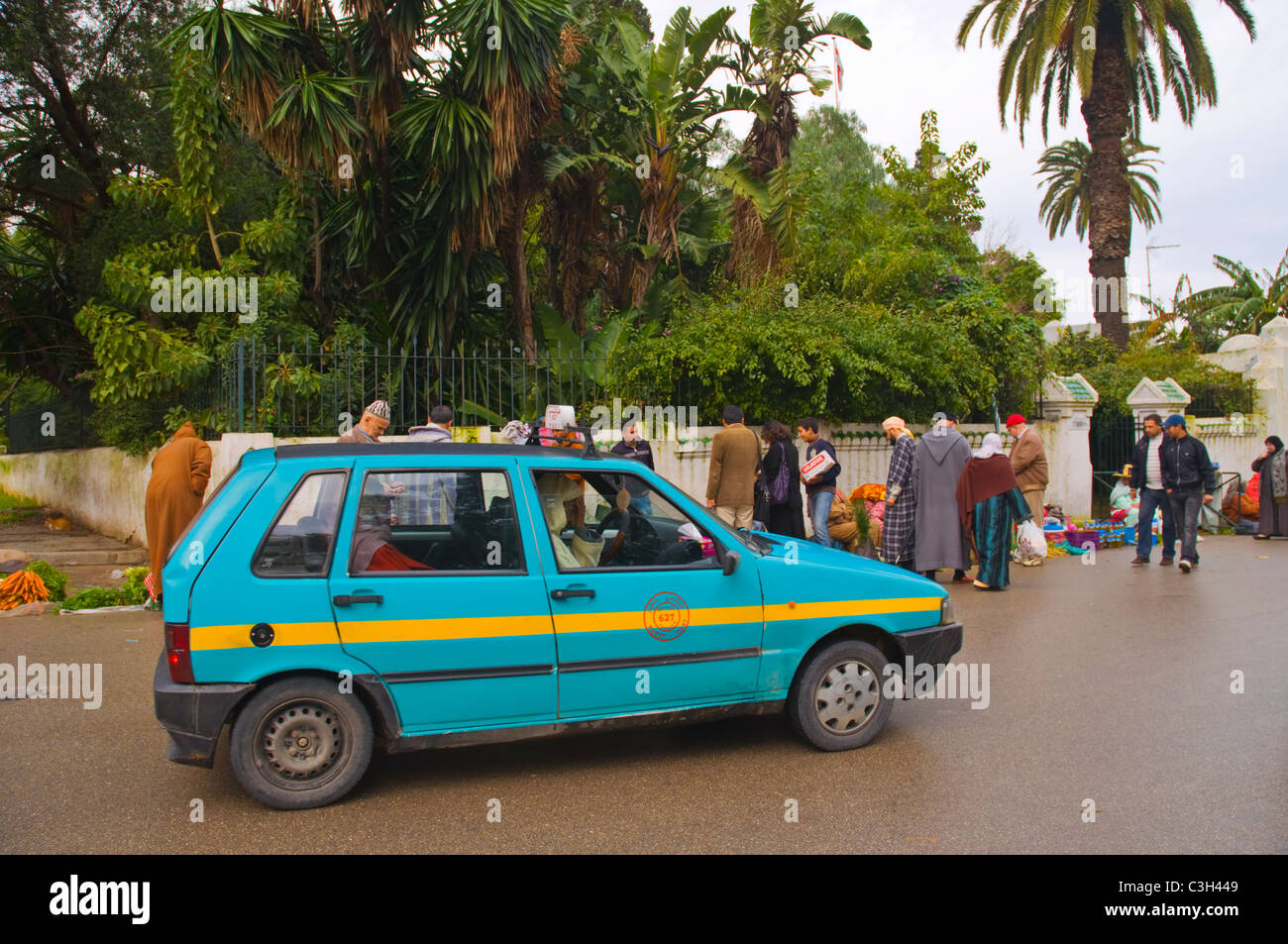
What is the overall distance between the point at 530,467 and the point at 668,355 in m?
7.84

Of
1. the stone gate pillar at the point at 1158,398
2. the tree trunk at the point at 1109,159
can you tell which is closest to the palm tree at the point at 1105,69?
the tree trunk at the point at 1109,159

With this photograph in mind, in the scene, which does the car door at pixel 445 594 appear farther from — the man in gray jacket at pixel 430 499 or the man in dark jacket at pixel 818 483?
the man in dark jacket at pixel 818 483

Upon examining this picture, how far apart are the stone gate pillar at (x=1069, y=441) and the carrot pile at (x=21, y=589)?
48.8 feet

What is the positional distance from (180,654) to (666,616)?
2.21 m

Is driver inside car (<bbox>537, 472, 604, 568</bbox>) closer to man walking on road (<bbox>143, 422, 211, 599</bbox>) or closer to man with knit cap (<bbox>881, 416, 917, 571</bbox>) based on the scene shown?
man walking on road (<bbox>143, 422, 211, 599</bbox>)

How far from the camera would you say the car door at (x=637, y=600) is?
470 centimetres

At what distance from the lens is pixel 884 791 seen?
15.1ft

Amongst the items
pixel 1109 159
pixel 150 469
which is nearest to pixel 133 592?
pixel 150 469

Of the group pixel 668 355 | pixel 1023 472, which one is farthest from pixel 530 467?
pixel 1023 472

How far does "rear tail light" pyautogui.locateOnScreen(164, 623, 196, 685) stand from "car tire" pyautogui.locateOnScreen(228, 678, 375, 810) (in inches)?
11.5

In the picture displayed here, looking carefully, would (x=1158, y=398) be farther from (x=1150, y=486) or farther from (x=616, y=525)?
(x=616, y=525)

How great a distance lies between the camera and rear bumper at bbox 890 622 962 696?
5.27 metres

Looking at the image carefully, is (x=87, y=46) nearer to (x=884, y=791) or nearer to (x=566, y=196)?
(x=566, y=196)

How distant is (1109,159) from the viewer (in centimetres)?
2119
